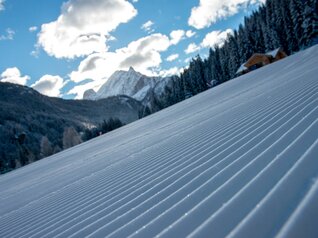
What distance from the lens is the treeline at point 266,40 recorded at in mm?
51906

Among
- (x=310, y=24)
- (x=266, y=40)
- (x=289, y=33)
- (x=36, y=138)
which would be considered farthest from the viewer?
(x=36, y=138)

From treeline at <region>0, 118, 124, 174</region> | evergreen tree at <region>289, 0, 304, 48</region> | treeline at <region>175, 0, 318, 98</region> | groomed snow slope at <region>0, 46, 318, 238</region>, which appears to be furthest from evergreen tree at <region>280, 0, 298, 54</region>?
groomed snow slope at <region>0, 46, 318, 238</region>

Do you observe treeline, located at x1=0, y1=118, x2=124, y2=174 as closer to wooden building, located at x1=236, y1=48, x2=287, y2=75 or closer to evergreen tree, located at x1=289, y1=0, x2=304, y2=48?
wooden building, located at x1=236, y1=48, x2=287, y2=75

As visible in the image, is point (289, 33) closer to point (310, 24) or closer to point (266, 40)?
point (266, 40)

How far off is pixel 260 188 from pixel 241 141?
8.19 feet

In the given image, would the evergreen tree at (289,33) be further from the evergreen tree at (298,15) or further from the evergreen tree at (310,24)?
the evergreen tree at (310,24)

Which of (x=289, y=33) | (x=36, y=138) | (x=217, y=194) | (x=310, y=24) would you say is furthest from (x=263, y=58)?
(x=36, y=138)

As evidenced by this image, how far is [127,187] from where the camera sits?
5523 millimetres

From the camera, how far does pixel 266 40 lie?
67250 millimetres

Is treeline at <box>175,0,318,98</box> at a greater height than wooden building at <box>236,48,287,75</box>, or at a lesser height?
greater

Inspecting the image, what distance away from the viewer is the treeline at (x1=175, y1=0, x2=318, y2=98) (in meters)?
51.9

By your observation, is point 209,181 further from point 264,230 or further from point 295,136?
point 264,230

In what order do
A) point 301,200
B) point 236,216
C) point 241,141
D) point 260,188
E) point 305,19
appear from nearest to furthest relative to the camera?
point 301,200
point 236,216
point 260,188
point 241,141
point 305,19

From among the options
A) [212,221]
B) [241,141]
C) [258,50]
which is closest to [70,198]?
[241,141]
